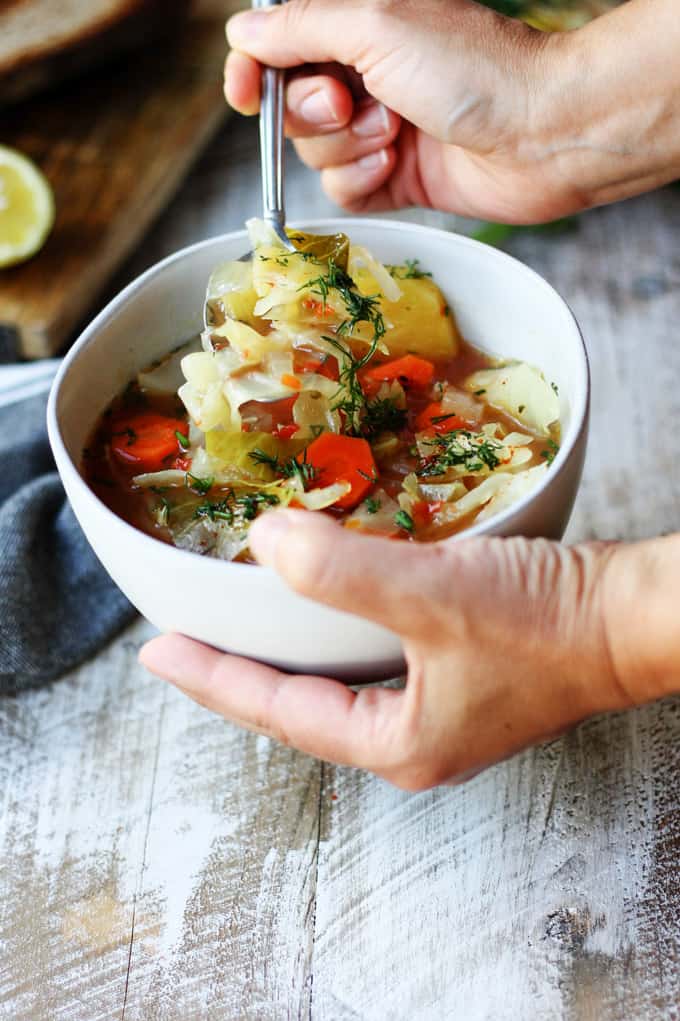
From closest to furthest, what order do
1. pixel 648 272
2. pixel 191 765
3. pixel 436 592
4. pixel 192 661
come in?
1. pixel 436 592
2. pixel 192 661
3. pixel 191 765
4. pixel 648 272

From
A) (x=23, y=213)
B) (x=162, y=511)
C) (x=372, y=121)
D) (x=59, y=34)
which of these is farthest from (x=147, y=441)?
(x=59, y=34)

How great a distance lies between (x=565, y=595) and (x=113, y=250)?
7.30 feet

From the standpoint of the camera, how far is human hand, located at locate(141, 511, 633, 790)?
5.03ft

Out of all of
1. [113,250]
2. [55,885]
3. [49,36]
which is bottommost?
[55,885]

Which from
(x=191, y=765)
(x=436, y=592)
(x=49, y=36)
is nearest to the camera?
(x=436, y=592)

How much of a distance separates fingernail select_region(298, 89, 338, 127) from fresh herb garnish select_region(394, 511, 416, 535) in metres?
1.20

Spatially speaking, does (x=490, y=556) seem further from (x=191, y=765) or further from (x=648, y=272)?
(x=648, y=272)

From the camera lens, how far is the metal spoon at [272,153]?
2250 millimetres

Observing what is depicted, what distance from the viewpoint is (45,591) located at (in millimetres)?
2377

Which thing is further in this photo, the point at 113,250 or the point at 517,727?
the point at 113,250

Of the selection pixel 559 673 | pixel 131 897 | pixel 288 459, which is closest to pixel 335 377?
pixel 288 459

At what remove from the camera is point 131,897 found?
6.23 feet

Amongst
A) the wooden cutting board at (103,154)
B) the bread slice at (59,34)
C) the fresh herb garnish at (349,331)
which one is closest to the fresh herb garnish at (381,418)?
the fresh herb garnish at (349,331)

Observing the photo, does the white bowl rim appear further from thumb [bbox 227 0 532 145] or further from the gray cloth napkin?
the gray cloth napkin
